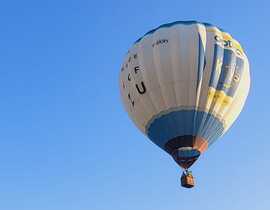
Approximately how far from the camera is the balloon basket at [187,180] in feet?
99.2

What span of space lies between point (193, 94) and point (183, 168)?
349cm

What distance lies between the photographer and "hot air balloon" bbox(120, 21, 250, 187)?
3086 centimetres

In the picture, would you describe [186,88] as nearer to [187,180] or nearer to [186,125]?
[186,125]

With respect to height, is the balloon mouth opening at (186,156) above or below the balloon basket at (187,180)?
above

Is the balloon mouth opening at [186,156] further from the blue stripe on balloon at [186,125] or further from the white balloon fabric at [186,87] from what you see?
the blue stripe on balloon at [186,125]

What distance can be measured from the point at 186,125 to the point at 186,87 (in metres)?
1.79

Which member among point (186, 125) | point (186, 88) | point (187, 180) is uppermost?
point (186, 88)

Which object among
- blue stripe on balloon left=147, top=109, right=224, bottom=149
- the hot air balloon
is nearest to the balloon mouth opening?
the hot air balloon

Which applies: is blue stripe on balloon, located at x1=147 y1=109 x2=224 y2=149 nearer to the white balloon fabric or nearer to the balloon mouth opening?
the white balloon fabric

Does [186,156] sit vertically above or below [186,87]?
below

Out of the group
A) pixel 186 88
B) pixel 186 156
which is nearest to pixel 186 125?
pixel 186 156

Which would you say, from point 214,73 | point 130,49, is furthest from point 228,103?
point 130,49

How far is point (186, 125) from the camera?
30.8 m

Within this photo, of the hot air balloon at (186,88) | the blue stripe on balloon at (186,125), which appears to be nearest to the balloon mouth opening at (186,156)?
the hot air balloon at (186,88)
